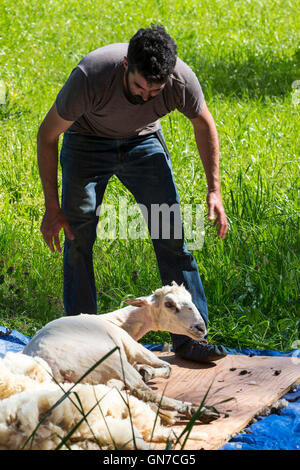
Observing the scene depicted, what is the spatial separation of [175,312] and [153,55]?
58.3 inches

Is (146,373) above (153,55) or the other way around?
the other way around

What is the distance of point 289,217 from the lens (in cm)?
627

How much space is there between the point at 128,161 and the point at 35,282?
195 cm

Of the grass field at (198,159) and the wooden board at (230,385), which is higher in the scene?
the grass field at (198,159)

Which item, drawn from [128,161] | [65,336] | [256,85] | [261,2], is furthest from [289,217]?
[261,2]

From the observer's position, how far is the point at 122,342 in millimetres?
4035

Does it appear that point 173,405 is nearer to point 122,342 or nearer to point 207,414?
point 207,414

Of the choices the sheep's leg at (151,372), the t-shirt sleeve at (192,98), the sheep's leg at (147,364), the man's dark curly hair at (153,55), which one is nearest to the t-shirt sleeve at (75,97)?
the man's dark curly hair at (153,55)

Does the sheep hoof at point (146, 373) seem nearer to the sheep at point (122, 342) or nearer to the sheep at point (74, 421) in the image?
the sheep at point (122, 342)

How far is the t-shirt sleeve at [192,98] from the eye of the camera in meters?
4.54

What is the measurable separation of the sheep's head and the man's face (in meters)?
1.15

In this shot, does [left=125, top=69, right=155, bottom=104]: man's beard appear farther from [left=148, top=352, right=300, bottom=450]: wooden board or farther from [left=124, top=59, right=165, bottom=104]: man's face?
[left=148, top=352, right=300, bottom=450]: wooden board

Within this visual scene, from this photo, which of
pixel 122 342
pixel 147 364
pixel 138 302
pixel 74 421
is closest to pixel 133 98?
pixel 138 302

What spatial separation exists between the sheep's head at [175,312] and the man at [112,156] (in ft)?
1.75
